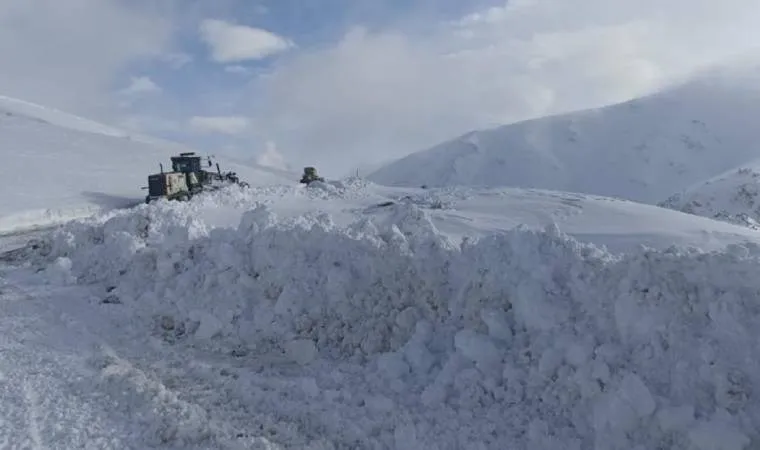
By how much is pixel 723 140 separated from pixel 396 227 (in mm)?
83722

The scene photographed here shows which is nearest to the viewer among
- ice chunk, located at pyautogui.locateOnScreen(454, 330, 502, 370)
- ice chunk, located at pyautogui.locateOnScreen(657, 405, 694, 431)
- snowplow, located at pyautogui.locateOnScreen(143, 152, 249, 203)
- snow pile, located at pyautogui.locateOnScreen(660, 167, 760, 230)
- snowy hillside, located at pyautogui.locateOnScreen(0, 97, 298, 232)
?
ice chunk, located at pyautogui.locateOnScreen(657, 405, 694, 431)

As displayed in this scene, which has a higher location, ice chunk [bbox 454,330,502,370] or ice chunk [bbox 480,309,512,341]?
ice chunk [bbox 480,309,512,341]

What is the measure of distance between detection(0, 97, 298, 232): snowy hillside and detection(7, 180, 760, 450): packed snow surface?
2184 centimetres

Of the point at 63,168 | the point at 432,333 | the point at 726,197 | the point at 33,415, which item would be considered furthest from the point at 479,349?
the point at 726,197

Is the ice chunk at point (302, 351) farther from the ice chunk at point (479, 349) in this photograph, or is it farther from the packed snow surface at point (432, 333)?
the ice chunk at point (479, 349)

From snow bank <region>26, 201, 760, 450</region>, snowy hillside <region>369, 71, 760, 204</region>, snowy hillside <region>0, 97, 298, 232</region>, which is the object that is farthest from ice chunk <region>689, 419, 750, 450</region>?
snowy hillside <region>369, 71, 760, 204</region>

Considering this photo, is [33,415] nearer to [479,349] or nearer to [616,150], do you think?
[479,349]

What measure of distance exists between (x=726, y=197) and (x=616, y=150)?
40.1 m

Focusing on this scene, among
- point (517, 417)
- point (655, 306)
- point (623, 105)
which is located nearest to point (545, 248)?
point (655, 306)

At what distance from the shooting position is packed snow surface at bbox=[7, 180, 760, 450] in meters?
6.96

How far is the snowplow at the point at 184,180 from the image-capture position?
29.4 metres

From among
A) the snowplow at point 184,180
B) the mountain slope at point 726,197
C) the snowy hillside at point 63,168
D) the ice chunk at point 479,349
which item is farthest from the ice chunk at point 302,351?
the mountain slope at point 726,197

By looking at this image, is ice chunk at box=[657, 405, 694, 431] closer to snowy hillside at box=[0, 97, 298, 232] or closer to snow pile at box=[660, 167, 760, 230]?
snowy hillside at box=[0, 97, 298, 232]

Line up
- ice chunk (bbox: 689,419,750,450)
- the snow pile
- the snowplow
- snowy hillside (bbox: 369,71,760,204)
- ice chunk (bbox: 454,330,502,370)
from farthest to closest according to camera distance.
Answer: snowy hillside (bbox: 369,71,760,204), the snow pile, the snowplow, ice chunk (bbox: 454,330,502,370), ice chunk (bbox: 689,419,750,450)
